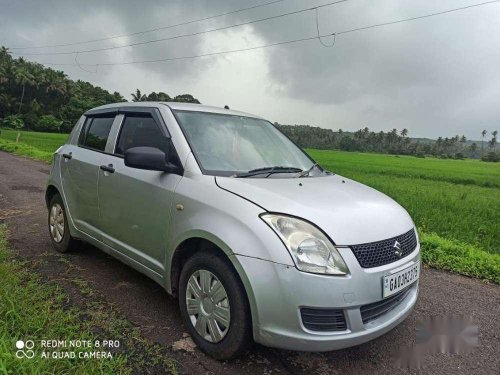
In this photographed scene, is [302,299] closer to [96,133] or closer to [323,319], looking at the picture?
[323,319]

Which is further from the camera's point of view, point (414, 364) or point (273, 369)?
point (414, 364)

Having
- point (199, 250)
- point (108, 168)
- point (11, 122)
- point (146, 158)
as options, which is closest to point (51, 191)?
point (108, 168)

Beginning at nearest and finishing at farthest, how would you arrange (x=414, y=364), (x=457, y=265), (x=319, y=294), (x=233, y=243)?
(x=319, y=294), (x=233, y=243), (x=414, y=364), (x=457, y=265)

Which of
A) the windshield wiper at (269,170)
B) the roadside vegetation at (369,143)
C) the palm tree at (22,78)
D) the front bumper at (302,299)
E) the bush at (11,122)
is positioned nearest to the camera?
the front bumper at (302,299)

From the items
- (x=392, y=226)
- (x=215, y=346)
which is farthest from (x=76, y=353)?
(x=392, y=226)

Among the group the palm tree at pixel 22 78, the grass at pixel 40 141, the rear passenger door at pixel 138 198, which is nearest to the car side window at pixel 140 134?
the rear passenger door at pixel 138 198

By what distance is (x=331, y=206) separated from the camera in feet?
7.73

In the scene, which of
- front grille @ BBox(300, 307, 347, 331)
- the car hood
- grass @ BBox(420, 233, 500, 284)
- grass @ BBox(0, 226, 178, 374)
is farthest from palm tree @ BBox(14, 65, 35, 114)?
front grille @ BBox(300, 307, 347, 331)

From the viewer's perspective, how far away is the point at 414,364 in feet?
8.25

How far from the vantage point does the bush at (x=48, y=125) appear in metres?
58.8

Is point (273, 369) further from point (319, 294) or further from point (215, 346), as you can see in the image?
point (319, 294)

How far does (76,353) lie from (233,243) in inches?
47.6

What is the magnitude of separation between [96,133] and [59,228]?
1273 millimetres

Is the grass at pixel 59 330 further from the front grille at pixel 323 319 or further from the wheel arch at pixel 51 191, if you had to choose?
the wheel arch at pixel 51 191
